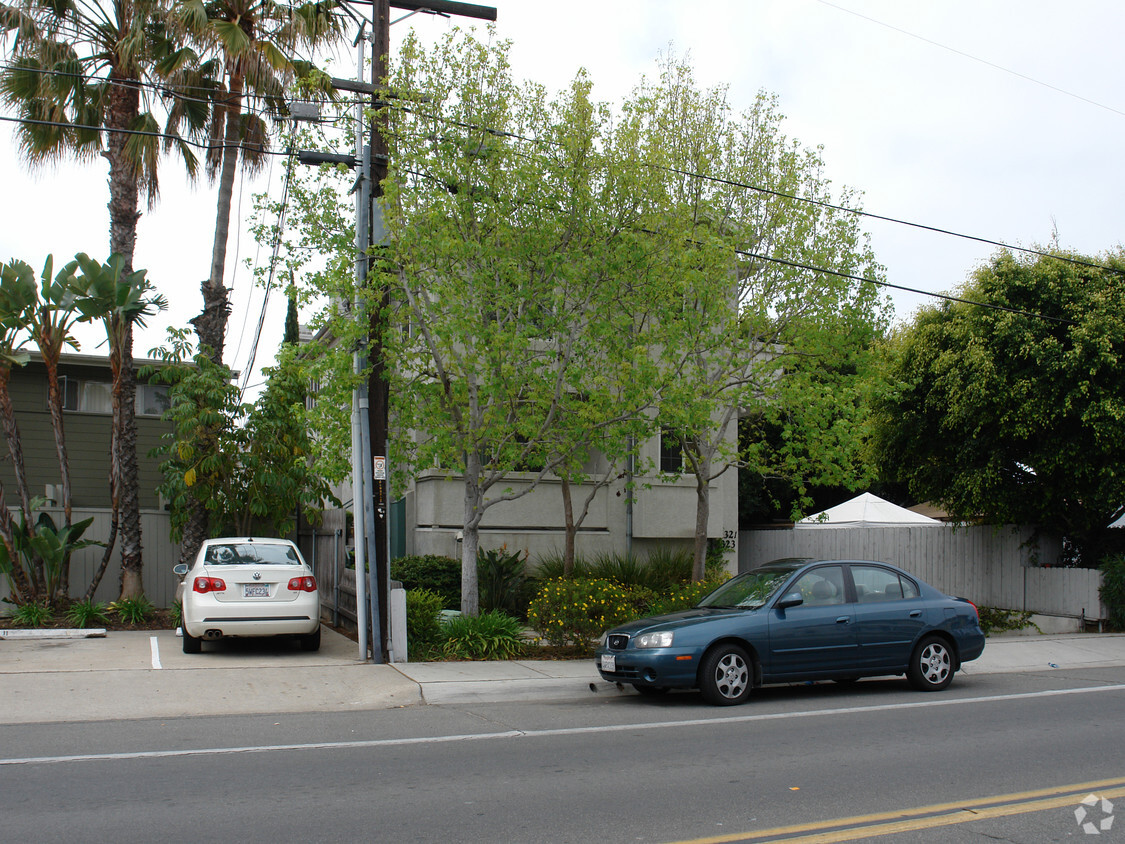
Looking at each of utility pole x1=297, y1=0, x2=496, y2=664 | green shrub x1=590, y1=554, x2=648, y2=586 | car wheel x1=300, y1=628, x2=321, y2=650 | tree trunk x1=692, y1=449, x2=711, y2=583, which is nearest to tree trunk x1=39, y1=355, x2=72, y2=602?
car wheel x1=300, y1=628, x2=321, y2=650

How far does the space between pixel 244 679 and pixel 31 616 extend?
19.9ft

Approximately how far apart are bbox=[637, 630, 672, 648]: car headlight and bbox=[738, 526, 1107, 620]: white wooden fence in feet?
36.7

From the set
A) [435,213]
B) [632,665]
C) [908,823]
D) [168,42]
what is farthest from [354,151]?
[908,823]

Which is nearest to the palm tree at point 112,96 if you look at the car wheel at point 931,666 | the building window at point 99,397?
the building window at point 99,397

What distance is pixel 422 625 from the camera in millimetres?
12867

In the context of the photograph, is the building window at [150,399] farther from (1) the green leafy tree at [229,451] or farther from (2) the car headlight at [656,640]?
(2) the car headlight at [656,640]

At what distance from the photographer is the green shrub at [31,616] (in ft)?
49.7

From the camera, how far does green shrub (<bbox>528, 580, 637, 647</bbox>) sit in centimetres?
1301

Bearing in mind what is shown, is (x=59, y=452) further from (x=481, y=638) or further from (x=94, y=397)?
(x=481, y=638)

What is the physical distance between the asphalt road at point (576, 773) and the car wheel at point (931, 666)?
704 mm

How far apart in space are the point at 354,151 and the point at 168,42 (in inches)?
263

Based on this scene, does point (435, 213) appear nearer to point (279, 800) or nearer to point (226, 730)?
point (226, 730)

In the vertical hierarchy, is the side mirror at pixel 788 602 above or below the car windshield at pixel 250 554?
below

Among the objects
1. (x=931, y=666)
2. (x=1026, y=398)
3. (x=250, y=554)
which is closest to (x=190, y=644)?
(x=250, y=554)
